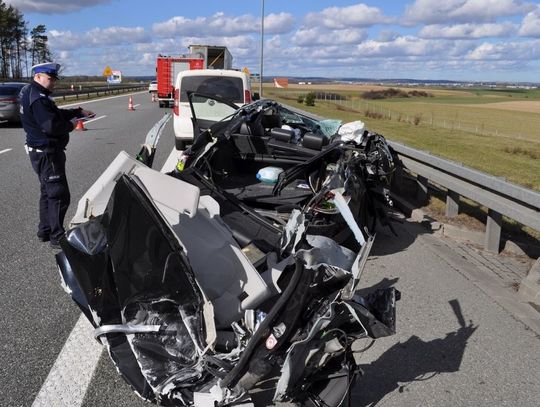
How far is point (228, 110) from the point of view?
24.9 ft

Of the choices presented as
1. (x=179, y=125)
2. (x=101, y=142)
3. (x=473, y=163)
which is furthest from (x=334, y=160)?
(x=101, y=142)

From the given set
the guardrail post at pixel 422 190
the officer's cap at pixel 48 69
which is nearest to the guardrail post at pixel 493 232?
the guardrail post at pixel 422 190

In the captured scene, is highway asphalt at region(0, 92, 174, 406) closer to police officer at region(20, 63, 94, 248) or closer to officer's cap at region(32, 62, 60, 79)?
police officer at region(20, 63, 94, 248)

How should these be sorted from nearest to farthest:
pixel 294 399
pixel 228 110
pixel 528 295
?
pixel 294 399 → pixel 528 295 → pixel 228 110

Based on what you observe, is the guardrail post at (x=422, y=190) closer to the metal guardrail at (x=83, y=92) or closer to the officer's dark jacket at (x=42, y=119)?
the officer's dark jacket at (x=42, y=119)

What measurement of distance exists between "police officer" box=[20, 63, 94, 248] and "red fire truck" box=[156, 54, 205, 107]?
91.8ft

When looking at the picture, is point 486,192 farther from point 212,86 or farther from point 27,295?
point 212,86

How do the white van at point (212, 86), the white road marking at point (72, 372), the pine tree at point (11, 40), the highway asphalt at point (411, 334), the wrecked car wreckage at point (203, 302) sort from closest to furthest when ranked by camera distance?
the wrecked car wreckage at point (203, 302) → the white road marking at point (72, 372) → the highway asphalt at point (411, 334) → the white van at point (212, 86) → the pine tree at point (11, 40)

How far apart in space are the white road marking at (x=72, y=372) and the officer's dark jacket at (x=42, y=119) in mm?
2411

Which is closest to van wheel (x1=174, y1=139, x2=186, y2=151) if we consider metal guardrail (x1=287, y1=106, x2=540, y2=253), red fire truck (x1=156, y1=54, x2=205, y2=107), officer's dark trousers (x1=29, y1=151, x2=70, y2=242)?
metal guardrail (x1=287, y1=106, x2=540, y2=253)

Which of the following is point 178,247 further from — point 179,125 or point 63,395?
point 179,125

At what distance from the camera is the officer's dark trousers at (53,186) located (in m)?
5.70

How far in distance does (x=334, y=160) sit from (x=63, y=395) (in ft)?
11.6

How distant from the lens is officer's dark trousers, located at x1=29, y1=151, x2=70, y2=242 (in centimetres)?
570
